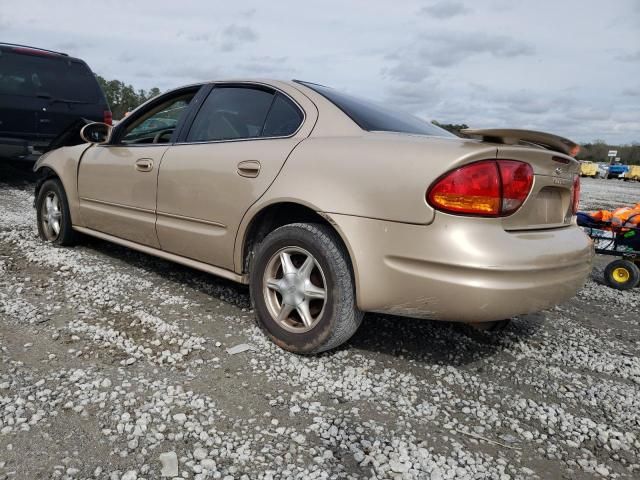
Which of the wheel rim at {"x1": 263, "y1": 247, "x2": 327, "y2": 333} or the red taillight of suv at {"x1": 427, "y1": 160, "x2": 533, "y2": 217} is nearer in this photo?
the red taillight of suv at {"x1": 427, "y1": 160, "x2": 533, "y2": 217}

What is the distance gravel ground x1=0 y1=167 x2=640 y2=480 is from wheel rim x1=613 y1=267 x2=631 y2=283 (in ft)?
5.40

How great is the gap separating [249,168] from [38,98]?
19.6 feet

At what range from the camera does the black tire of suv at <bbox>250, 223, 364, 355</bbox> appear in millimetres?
2561

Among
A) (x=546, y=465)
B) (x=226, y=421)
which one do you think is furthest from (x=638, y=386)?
(x=226, y=421)

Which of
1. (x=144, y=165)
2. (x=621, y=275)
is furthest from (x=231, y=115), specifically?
(x=621, y=275)

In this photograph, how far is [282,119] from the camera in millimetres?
3051

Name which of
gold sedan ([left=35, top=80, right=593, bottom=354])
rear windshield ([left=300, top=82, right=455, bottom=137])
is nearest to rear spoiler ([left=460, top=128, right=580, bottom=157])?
gold sedan ([left=35, top=80, right=593, bottom=354])

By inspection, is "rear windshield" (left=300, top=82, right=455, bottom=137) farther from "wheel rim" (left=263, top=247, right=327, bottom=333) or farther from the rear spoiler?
"wheel rim" (left=263, top=247, right=327, bottom=333)

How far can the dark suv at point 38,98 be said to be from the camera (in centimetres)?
710

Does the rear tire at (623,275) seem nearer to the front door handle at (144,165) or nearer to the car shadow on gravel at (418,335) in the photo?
the car shadow on gravel at (418,335)

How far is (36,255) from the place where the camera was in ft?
14.4

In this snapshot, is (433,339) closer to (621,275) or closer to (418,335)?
(418,335)

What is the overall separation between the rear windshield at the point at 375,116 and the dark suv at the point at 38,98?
17.9ft

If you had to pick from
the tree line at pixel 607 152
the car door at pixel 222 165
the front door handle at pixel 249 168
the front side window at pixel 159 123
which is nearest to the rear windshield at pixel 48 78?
the front side window at pixel 159 123
